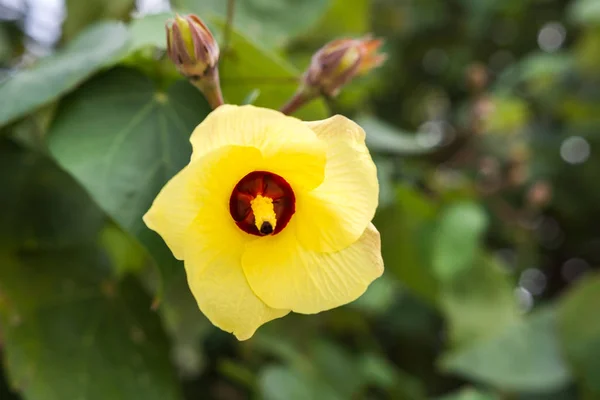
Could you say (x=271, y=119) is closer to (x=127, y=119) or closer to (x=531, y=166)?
(x=127, y=119)

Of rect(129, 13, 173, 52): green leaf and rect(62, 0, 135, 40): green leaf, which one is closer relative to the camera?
rect(129, 13, 173, 52): green leaf

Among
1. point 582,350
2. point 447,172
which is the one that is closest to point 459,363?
point 582,350

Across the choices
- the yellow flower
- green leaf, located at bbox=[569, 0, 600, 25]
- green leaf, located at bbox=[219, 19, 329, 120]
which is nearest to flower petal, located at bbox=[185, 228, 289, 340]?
the yellow flower

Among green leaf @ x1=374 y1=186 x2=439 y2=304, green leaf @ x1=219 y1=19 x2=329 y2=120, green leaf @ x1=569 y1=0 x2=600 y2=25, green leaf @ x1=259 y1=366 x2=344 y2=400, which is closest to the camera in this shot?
green leaf @ x1=219 y1=19 x2=329 y2=120

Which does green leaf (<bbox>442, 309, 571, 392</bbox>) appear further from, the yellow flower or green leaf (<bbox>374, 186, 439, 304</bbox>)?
the yellow flower

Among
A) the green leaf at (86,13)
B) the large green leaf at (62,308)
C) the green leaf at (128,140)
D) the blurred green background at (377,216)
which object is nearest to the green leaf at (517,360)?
the blurred green background at (377,216)
